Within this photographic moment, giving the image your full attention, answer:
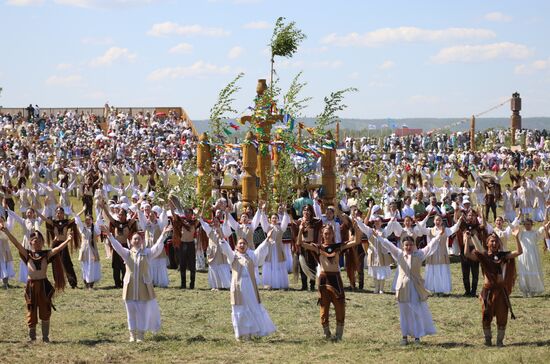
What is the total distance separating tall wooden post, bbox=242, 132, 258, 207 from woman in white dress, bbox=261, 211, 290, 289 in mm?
4304

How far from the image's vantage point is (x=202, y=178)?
24.8 metres

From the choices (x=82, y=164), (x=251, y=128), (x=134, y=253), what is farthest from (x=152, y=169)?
(x=134, y=253)

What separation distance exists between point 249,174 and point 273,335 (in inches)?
383

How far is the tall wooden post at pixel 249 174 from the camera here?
24.2 metres

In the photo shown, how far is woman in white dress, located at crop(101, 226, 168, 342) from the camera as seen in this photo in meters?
14.5

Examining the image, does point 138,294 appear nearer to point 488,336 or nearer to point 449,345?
point 449,345

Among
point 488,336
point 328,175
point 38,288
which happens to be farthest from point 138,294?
point 328,175

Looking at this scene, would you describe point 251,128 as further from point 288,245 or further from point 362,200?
point 288,245

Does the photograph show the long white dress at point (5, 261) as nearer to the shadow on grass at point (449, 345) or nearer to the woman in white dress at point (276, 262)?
the woman in white dress at point (276, 262)

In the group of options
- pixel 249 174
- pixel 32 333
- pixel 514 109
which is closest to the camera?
pixel 32 333

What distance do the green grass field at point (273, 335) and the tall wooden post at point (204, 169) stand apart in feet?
18.3

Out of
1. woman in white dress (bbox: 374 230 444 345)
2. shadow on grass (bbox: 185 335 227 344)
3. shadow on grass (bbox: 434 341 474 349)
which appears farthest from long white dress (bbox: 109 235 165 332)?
shadow on grass (bbox: 434 341 474 349)

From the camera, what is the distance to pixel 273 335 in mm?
14891

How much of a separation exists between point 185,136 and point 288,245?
32026 millimetres
